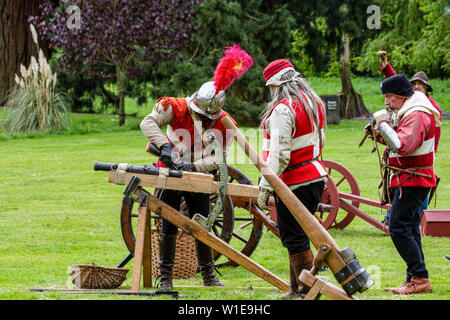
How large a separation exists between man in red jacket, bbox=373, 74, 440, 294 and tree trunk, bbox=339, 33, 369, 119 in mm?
18789

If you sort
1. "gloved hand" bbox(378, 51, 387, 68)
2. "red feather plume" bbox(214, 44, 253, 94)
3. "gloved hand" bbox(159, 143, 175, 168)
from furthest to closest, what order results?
"gloved hand" bbox(378, 51, 387, 68) < "gloved hand" bbox(159, 143, 175, 168) < "red feather plume" bbox(214, 44, 253, 94)

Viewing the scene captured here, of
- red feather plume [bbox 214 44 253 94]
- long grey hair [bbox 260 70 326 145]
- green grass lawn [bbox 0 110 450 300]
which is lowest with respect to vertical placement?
green grass lawn [bbox 0 110 450 300]

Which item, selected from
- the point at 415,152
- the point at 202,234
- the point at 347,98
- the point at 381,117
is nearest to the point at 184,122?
the point at 202,234

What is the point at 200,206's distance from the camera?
18.2 feet

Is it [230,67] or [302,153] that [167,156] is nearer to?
[230,67]

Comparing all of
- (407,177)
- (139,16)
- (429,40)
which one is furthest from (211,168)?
(429,40)

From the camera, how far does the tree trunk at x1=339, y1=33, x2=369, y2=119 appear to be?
24219mm

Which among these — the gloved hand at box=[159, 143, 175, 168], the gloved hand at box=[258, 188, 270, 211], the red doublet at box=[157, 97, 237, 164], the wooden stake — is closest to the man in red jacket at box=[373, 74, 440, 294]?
the gloved hand at box=[258, 188, 270, 211]

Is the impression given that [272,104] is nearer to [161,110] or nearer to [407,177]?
[161,110]

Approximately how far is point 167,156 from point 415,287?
214 cm

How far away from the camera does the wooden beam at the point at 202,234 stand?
4895 mm

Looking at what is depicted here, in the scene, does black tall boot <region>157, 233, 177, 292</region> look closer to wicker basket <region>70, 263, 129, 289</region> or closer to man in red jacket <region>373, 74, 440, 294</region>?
wicker basket <region>70, 263, 129, 289</region>

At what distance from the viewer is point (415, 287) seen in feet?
17.6

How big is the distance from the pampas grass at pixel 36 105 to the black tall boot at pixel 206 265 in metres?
12.1
